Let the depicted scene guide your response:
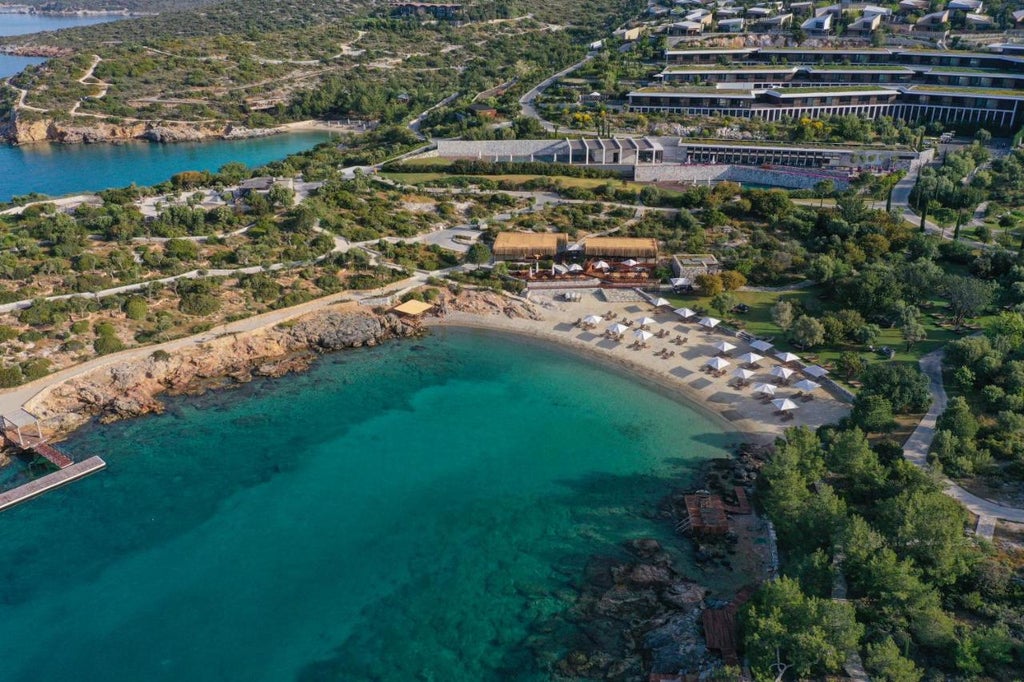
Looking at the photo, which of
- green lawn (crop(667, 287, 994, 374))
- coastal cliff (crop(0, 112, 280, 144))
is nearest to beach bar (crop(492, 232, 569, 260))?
green lawn (crop(667, 287, 994, 374))

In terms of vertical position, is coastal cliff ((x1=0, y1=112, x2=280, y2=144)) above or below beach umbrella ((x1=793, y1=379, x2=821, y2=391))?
above

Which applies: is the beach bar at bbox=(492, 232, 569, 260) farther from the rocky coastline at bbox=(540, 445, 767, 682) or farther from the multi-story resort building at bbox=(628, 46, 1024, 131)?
the multi-story resort building at bbox=(628, 46, 1024, 131)

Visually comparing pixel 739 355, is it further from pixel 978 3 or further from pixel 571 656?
pixel 978 3

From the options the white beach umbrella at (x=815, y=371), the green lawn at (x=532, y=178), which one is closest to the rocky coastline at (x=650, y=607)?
the white beach umbrella at (x=815, y=371)

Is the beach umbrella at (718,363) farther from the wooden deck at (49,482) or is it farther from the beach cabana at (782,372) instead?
the wooden deck at (49,482)

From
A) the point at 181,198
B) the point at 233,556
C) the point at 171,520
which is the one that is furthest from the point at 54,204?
the point at 233,556

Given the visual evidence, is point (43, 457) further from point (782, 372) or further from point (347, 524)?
point (782, 372)

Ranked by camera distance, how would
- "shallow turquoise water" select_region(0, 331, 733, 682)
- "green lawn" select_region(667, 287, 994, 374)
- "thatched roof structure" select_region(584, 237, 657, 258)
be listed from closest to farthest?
"shallow turquoise water" select_region(0, 331, 733, 682) < "green lawn" select_region(667, 287, 994, 374) < "thatched roof structure" select_region(584, 237, 657, 258)

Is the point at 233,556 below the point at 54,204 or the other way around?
below
